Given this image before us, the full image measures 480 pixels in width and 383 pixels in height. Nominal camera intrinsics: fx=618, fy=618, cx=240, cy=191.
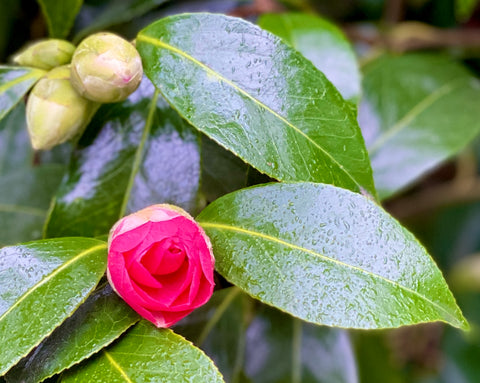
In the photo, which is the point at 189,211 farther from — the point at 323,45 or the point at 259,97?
the point at 323,45

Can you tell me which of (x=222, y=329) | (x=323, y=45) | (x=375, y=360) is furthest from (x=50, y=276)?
(x=375, y=360)

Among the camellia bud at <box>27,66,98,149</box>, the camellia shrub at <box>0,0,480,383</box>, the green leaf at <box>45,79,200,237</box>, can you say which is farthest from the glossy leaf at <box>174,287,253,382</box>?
the camellia bud at <box>27,66,98,149</box>

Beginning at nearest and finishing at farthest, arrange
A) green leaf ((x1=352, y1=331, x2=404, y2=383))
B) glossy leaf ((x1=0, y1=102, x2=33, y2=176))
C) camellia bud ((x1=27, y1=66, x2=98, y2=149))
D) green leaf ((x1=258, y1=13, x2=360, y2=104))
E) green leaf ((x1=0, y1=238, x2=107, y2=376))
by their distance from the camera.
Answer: green leaf ((x1=0, y1=238, x2=107, y2=376)) → camellia bud ((x1=27, y1=66, x2=98, y2=149)) → green leaf ((x1=258, y1=13, x2=360, y2=104)) → glossy leaf ((x1=0, y1=102, x2=33, y2=176)) → green leaf ((x1=352, y1=331, x2=404, y2=383))

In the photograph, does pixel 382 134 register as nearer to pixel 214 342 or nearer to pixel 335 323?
pixel 214 342

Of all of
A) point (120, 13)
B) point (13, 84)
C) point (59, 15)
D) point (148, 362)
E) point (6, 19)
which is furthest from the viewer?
point (6, 19)

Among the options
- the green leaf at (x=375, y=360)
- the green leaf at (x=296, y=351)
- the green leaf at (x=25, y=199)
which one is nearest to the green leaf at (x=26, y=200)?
the green leaf at (x=25, y=199)

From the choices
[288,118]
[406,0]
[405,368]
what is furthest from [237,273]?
[405,368]

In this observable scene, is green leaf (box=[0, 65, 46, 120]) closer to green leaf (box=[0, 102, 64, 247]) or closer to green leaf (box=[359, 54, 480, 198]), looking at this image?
green leaf (box=[0, 102, 64, 247])
